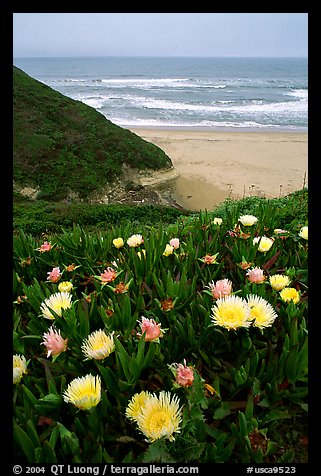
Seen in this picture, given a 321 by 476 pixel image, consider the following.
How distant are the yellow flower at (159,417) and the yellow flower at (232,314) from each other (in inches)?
10.8

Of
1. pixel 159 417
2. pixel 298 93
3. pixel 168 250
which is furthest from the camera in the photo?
pixel 298 93

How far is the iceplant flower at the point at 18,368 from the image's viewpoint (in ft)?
3.86

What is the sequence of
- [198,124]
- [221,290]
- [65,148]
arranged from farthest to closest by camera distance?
[198,124] < [65,148] < [221,290]

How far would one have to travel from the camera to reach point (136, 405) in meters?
1.07

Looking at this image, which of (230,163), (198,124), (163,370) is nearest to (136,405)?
(163,370)

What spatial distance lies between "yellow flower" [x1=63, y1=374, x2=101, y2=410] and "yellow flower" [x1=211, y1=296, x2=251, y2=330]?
0.40m

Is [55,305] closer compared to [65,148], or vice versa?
[55,305]

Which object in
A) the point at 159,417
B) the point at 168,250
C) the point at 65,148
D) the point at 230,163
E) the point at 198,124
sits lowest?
the point at 159,417

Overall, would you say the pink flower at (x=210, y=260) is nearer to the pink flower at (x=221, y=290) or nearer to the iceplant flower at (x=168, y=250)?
the iceplant flower at (x=168, y=250)

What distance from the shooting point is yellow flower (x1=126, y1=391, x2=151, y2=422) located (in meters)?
1.06

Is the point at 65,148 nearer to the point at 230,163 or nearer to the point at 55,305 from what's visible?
the point at 230,163

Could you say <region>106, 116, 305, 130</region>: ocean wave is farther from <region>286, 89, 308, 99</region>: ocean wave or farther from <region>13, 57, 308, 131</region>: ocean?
<region>286, 89, 308, 99</region>: ocean wave

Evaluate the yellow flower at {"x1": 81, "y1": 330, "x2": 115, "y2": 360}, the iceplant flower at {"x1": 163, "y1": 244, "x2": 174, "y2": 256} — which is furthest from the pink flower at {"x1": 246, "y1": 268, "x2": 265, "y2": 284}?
the yellow flower at {"x1": 81, "y1": 330, "x2": 115, "y2": 360}

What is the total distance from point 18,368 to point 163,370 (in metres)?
0.43
